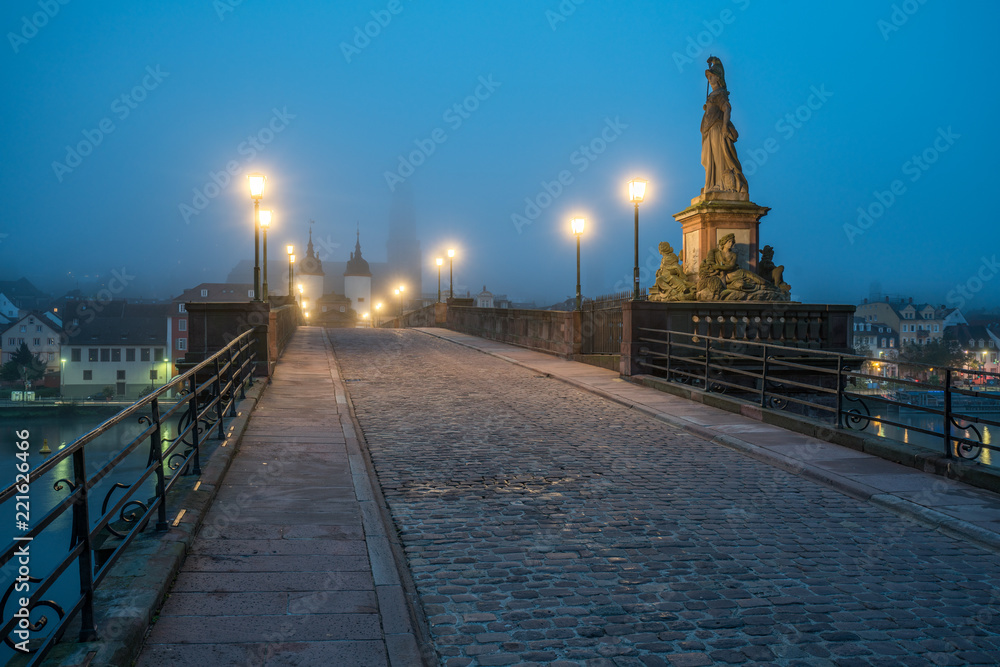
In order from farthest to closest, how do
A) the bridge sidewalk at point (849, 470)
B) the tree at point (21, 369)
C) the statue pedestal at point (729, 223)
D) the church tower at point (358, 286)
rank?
1. the church tower at point (358, 286)
2. the tree at point (21, 369)
3. the statue pedestal at point (729, 223)
4. the bridge sidewalk at point (849, 470)

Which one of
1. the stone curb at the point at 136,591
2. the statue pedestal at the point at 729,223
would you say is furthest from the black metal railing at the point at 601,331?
the stone curb at the point at 136,591

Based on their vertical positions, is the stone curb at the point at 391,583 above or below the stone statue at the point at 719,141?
below

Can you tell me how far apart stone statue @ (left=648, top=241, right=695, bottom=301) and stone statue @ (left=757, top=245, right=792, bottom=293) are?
89.8 inches

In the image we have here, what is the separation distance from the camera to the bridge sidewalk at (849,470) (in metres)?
6.55

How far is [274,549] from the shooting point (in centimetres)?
547

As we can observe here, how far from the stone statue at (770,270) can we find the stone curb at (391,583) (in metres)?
16.7

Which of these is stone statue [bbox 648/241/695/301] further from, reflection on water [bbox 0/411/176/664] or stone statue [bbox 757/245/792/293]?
reflection on water [bbox 0/411/176/664]

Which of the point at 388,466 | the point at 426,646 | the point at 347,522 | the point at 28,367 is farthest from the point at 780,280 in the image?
the point at 28,367

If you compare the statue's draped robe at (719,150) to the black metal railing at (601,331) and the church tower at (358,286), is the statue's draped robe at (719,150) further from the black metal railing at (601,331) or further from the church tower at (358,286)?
the church tower at (358,286)

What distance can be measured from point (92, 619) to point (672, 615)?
3.19 meters

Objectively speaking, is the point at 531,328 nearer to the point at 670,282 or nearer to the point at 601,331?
the point at 601,331

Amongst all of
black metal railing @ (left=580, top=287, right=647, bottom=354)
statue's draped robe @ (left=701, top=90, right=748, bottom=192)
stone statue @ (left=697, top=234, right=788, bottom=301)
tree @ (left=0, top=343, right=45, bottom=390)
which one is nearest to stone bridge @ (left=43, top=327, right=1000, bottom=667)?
stone statue @ (left=697, top=234, right=788, bottom=301)

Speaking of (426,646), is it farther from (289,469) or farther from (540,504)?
(289,469)

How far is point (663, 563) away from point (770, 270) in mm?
18724
